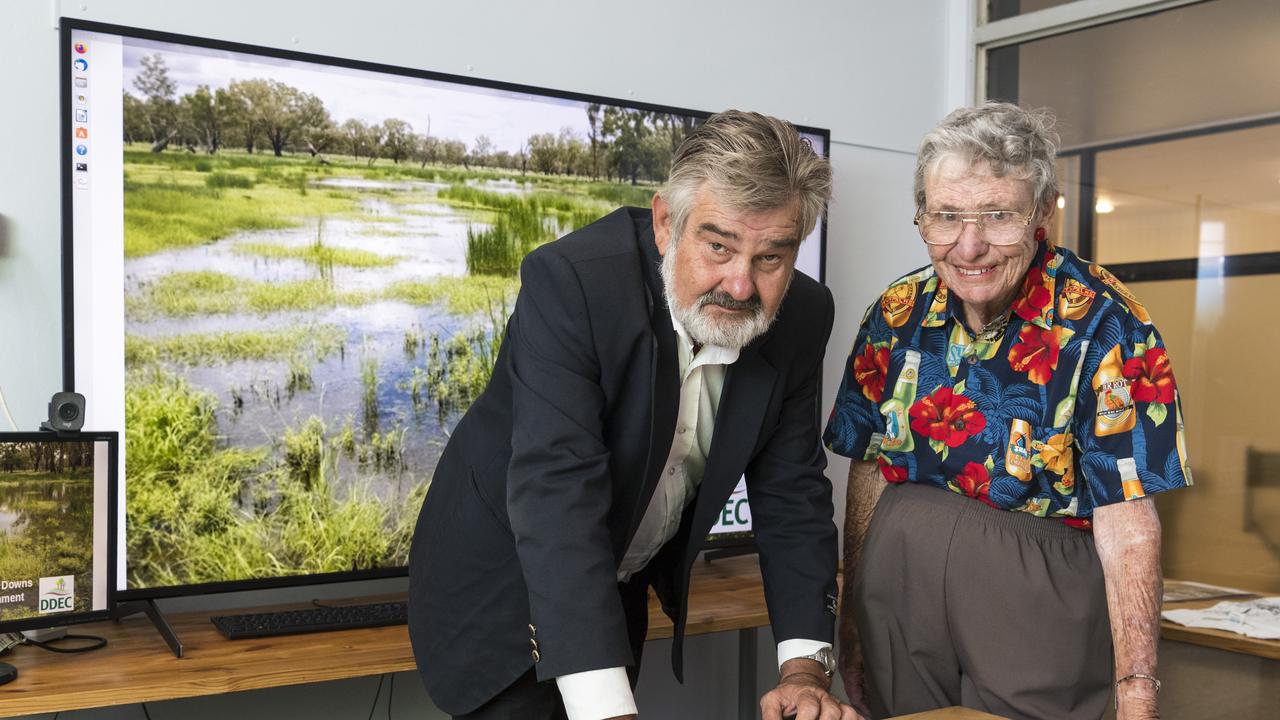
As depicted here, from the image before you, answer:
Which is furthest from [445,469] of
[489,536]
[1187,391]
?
[1187,391]

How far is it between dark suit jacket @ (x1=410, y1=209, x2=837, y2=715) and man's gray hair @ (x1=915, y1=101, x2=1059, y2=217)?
0.98ft

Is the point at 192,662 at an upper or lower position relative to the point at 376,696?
upper

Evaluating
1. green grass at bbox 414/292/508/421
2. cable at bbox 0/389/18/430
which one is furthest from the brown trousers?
cable at bbox 0/389/18/430

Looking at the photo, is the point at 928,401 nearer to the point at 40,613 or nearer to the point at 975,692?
the point at 975,692

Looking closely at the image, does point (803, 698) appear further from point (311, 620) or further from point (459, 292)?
point (459, 292)

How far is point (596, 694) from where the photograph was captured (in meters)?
1.33

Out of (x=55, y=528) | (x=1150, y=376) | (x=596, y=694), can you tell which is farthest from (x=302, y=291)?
(x=1150, y=376)

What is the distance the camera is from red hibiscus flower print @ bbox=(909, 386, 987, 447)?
172cm

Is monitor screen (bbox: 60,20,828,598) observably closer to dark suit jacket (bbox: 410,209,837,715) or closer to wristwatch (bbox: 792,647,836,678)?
dark suit jacket (bbox: 410,209,837,715)

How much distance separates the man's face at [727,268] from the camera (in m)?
1.39

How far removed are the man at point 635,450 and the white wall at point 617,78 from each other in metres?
0.58

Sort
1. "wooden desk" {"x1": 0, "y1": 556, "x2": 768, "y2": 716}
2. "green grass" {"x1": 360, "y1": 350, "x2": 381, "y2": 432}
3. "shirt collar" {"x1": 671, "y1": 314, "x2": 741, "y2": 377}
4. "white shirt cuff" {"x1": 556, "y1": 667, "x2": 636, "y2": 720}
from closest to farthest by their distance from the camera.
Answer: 1. "white shirt cuff" {"x1": 556, "y1": 667, "x2": 636, "y2": 720}
2. "shirt collar" {"x1": 671, "y1": 314, "x2": 741, "y2": 377}
3. "wooden desk" {"x1": 0, "y1": 556, "x2": 768, "y2": 716}
4. "green grass" {"x1": 360, "y1": 350, "x2": 381, "y2": 432}

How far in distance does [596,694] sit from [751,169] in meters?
0.66

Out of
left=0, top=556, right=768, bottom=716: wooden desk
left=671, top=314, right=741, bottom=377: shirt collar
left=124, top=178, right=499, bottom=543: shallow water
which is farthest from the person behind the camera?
left=124, top=178, right=499, bottom=543: shallow water
